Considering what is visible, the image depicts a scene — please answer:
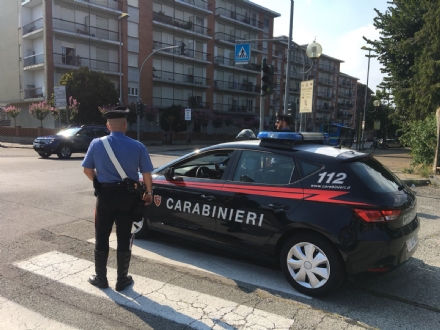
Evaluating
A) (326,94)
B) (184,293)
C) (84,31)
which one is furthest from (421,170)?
(326,94)

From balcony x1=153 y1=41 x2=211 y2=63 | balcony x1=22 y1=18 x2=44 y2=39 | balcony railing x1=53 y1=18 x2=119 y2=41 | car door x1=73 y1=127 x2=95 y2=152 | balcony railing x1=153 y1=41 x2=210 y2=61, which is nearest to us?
car door x1=73 y1=127 x2=95 y2=152

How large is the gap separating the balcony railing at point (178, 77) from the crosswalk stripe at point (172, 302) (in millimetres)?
36733

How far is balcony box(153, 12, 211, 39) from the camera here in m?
38.6

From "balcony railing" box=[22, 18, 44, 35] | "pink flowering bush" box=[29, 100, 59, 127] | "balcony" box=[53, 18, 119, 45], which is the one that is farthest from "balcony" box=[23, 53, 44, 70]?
"pink flowering bush" box=[29, 100, 59, 127]

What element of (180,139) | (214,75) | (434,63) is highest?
(214,75)

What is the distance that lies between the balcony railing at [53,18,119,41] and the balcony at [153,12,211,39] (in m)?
6.05

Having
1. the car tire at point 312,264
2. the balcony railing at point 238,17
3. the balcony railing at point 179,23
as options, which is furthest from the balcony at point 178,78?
the car tire at point 312,264

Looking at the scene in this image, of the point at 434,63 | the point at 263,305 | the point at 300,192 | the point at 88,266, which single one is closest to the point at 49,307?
the point at 88,266

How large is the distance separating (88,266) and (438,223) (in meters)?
5.89

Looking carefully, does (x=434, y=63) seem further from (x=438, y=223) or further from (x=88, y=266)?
(x=88, y=266)

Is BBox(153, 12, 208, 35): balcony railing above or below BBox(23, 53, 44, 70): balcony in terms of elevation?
above

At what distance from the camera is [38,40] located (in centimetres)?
3170

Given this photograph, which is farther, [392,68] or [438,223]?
[392,68]

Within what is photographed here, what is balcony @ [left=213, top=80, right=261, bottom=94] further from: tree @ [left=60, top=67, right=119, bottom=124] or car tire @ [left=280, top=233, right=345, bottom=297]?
car tire @ [left=280, top=233, right=345, bottom=297]
